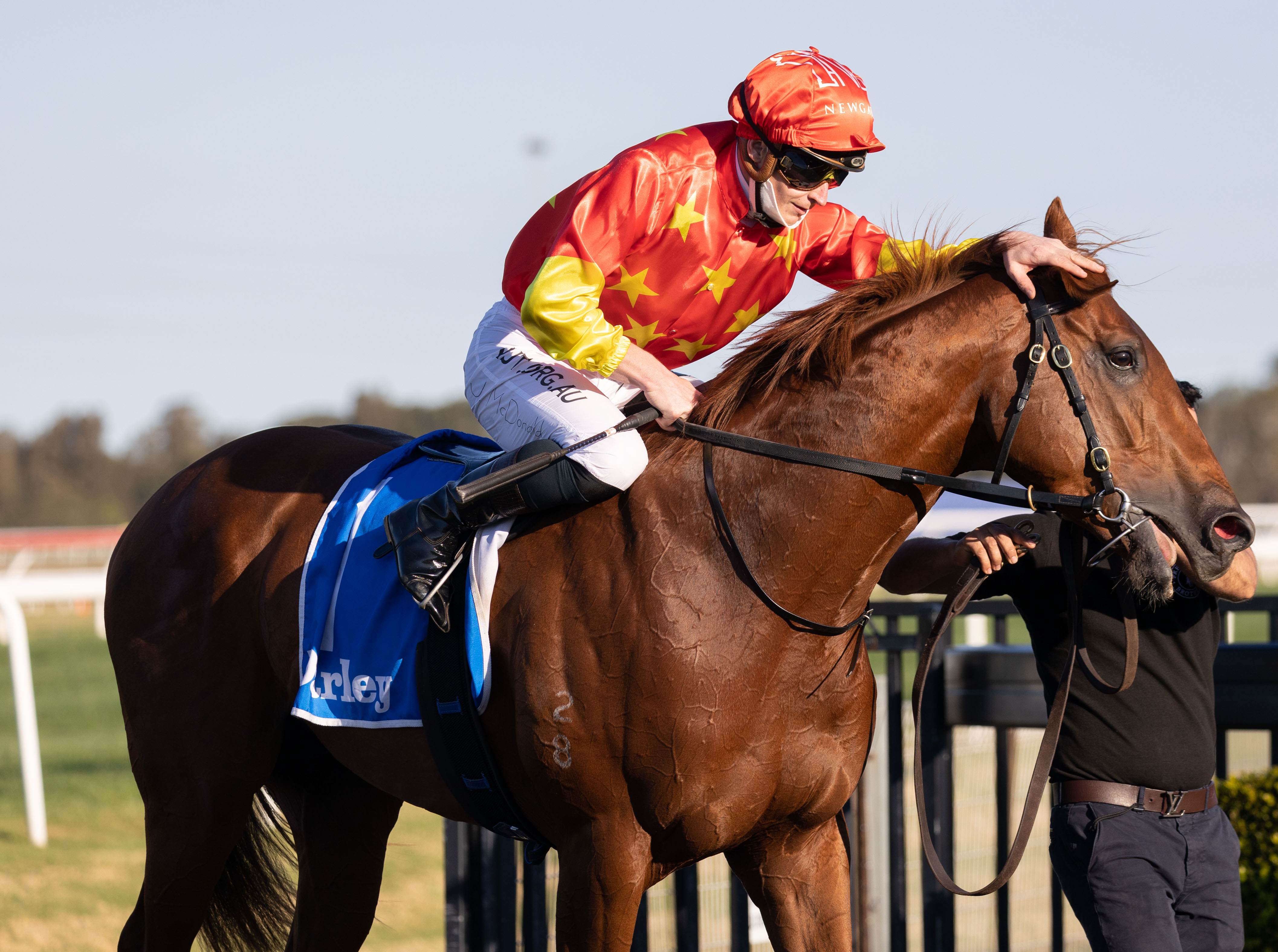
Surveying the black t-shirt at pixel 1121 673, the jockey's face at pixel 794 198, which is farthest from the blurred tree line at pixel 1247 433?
the jockey's face at pixel 794 198

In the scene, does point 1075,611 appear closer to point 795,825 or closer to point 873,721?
point 873,721

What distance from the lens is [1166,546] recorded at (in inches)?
88.0

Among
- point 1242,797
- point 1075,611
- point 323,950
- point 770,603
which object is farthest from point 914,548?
point 323,950

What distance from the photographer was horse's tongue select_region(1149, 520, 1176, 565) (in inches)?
87.4

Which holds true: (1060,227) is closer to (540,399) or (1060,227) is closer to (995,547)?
(995,547)

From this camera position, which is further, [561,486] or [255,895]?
[255,895]

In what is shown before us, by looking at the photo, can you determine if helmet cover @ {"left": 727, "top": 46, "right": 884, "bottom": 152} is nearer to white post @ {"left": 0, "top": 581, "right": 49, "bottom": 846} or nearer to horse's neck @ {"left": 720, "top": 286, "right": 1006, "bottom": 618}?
horse's neck @ {"left": 720, "top": 286, "right": 1006, "bottom": 618}

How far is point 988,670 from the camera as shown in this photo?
11.2 feet

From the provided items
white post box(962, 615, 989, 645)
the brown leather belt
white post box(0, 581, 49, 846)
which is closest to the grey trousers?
the brown leather belt

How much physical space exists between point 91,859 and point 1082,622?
5.67 meters

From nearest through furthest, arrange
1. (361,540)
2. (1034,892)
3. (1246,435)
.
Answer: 1. (361,540)
2. (1034,892)
3. (1246,435)

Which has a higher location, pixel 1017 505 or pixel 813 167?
pixel 813 167

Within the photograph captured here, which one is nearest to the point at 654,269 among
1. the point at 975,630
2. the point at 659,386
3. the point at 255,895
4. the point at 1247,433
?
the point at 659,386

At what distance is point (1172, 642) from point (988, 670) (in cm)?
75
